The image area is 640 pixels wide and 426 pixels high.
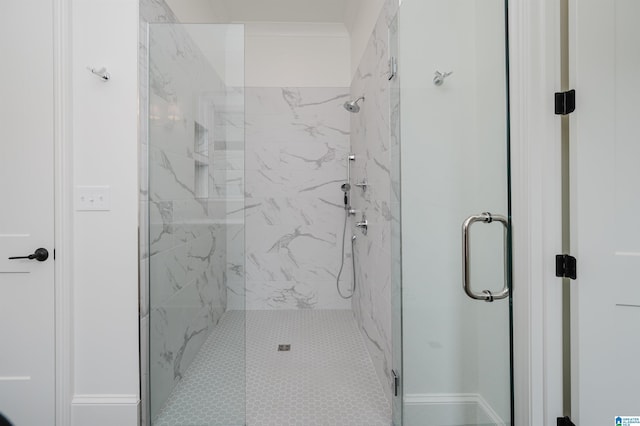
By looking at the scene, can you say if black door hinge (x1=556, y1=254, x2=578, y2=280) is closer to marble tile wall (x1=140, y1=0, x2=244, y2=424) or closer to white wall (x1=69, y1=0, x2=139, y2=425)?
marble tile wall (x1=140, y1=0, x2=244, y2=424)

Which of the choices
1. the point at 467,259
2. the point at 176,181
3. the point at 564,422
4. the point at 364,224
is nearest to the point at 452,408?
the point at 564,422

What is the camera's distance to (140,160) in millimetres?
1653

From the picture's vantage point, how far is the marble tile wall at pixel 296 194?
346 cm

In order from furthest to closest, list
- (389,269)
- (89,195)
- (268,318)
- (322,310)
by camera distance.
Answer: (322,310)
(268,318)
(389,269)
(89,195)

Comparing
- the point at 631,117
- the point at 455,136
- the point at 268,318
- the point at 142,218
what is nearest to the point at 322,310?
the point at 268,318

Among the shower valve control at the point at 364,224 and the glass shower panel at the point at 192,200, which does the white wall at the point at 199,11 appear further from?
the shower valve control at the point at 364,224

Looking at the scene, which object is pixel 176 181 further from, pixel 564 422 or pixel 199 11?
pixel 564 422

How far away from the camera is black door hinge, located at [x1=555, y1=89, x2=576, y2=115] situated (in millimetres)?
1025

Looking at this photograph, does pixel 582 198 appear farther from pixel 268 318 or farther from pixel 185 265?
pixel 268 318

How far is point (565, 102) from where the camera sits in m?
1.04

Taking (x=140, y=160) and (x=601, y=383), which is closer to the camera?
(x=601, y=383)

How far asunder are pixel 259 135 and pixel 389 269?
2.16 metres

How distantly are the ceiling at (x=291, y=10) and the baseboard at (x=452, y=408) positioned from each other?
2959 millimetres

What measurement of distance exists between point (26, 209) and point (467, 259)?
6.34ft
